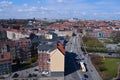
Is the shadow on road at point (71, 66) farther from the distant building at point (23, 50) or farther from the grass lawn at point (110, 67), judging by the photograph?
the distant building at point (23, 50)

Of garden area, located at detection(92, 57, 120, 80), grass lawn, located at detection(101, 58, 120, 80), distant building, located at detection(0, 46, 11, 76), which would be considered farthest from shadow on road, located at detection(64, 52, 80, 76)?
distant building, located at detection(0, 46, 11, 76)

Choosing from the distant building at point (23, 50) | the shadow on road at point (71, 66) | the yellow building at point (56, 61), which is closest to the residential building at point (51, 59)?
the yellow building at point (56, 61)

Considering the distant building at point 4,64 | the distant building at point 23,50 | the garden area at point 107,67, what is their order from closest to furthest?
the distant building at point 4,64
the garden area at point 107,67
the distant building at point 23,50

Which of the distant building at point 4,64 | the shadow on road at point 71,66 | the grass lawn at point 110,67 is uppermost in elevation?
the distant building at point 4,64

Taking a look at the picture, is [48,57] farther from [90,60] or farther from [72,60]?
[90,60]

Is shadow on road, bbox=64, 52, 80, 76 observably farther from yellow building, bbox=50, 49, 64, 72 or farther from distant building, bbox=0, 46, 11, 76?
distant building, bbox=0, 46, 11, 76

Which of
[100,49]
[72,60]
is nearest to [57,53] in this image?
[72,60]

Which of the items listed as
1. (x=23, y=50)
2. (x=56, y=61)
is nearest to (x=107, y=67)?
(x=56, y=61)
